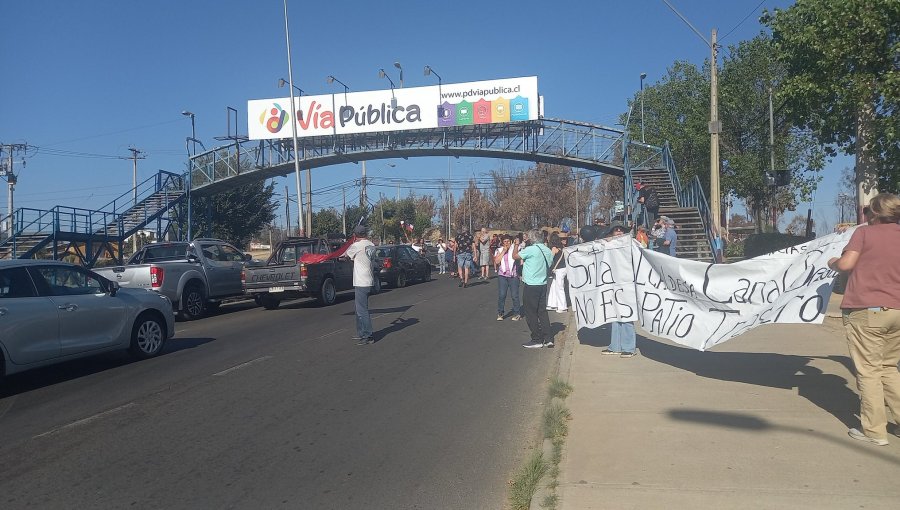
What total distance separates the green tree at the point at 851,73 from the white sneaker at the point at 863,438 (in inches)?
440

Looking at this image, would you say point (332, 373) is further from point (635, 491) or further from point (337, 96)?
point (337, 96)

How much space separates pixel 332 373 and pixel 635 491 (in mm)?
5366

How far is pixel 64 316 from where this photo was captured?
352 inches

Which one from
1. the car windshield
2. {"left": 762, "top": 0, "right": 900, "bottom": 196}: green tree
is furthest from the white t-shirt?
{"left": 762, "top": 0, "right": 900, "bottom": 196}: green tree

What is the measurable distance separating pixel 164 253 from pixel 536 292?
11048 mm

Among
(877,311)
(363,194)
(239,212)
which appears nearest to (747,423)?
(877,311)

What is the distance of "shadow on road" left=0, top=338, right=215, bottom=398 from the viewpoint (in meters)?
8.92

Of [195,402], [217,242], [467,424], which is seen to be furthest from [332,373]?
[217,242]

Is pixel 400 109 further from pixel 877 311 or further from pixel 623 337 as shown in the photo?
pixel 877 311

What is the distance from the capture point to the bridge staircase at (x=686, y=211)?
71.1 ft

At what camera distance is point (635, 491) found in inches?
178

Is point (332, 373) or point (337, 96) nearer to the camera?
point (332, 373)

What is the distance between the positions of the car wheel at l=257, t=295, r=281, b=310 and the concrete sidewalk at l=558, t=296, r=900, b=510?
1153 centimetres

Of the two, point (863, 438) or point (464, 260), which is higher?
point (464, 260)
